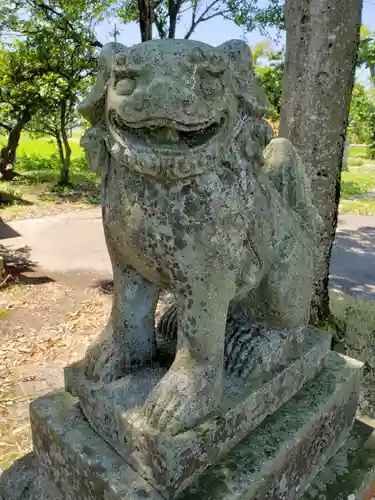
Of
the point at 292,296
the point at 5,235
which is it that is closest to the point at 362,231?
the point at 5,235

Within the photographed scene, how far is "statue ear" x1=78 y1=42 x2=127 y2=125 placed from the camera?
111 cm

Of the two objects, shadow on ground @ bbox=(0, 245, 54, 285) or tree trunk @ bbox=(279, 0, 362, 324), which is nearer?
tree trunk @ bbox=(279, 0, 362, 324)

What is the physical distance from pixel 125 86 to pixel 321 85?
6.59 ft

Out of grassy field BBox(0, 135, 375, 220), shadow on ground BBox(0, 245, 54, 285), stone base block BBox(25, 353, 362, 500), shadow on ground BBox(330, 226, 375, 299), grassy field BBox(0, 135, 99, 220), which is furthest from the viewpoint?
grassy field BBox(0, 135, 375, 220)

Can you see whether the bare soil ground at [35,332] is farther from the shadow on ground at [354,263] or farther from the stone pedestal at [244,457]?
the shadow on ground at [354,263]

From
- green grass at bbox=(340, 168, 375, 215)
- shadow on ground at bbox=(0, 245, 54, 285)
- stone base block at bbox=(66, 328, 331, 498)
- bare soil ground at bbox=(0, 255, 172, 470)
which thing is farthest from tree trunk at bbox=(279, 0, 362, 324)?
green grass at bbox=(340, 168, 375, 215)

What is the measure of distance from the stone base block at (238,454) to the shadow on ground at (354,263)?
9.49ft

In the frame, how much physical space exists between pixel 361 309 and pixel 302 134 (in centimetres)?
156

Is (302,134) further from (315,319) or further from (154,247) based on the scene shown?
(154,247)

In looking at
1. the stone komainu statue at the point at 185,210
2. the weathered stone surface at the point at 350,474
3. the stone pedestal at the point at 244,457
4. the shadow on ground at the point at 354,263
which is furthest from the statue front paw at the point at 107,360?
the shadow on ground at the point at 354,263

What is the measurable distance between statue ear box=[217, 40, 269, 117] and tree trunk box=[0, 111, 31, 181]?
9.15 metres

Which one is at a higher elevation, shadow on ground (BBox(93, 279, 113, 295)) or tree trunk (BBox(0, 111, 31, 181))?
tree trunk (BBox(0, 111, 31, 181))

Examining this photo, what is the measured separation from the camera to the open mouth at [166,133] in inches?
40.8

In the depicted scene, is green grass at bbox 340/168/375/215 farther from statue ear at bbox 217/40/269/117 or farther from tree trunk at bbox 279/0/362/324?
statue ear at bbox 217/40/269/117
